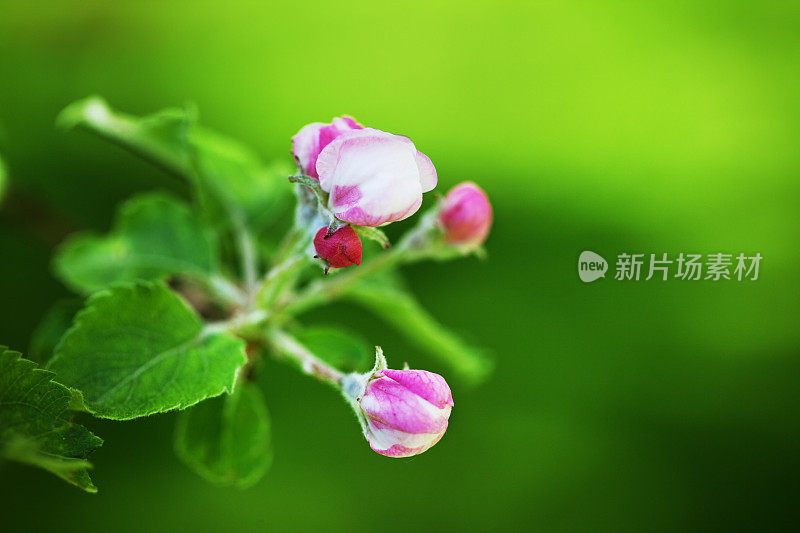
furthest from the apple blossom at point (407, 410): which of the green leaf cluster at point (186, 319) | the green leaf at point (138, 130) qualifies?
the green leaf at point (138, 130)

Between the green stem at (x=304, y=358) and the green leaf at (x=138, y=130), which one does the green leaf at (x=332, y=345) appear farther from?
the green leaf at (x=138, y=130)

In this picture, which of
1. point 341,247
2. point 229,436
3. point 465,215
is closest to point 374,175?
point 341,247

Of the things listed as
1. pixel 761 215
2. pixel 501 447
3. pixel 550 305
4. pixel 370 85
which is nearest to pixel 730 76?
pixel 761 215

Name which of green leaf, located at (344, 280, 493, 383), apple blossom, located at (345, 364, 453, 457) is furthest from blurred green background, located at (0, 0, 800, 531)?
apple blossom, located at (345, 364, 453, 457)

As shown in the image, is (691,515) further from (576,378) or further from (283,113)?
(283,113)

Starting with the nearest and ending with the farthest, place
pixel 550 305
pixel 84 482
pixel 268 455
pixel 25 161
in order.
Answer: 1. pixel 84 482
2. pixel 268 455
3. pixel 25 161
4. pixel 550 305
